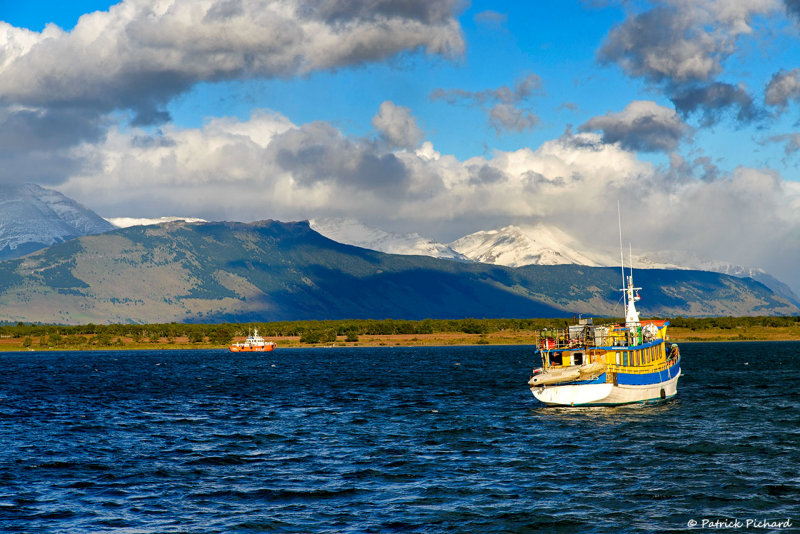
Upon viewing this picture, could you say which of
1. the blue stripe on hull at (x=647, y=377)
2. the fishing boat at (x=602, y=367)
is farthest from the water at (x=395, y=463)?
the blue stripe on hull at (x=647, y=377)

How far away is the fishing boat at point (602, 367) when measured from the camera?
82.8 m

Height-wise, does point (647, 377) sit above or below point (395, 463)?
above

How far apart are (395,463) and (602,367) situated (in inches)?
1324

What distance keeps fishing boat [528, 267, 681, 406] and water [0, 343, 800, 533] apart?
2169 mm

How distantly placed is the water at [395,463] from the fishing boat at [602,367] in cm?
217

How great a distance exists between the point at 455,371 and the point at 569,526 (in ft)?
377

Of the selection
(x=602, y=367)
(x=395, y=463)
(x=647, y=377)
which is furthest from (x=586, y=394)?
(x=395, y=463)

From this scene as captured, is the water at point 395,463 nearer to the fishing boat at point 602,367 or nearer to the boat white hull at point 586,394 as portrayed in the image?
the boat white hull at point 586,394

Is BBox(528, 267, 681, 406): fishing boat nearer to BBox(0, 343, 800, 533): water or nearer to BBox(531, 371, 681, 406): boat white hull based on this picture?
BBox(531, 371, 681, 406): boat white hull

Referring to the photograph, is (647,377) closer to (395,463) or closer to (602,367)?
(602,367)

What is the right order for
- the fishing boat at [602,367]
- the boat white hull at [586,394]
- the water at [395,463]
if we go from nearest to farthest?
the water at [395,463]
the fishing boat at [602,367]
the boat white hull at [586,394]

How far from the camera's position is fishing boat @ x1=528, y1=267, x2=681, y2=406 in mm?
82812

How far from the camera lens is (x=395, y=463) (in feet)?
186

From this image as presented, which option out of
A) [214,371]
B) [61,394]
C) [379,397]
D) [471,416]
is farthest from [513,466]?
[214,371]
